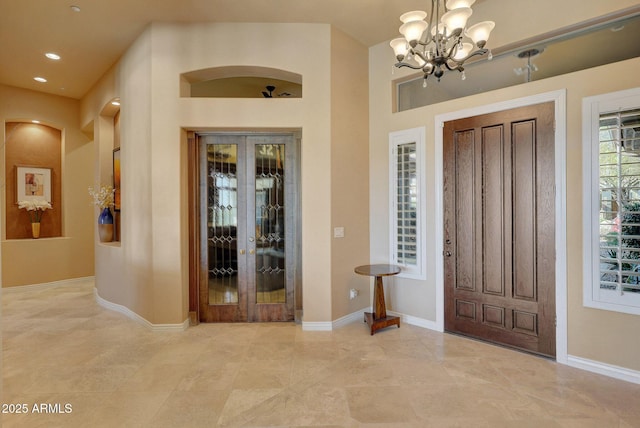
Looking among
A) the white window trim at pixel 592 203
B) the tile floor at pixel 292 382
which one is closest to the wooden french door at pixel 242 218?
the tile floor at pixel 292 382

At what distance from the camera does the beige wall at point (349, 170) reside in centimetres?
416

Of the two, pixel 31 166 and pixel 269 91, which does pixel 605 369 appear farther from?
pixel 31 166

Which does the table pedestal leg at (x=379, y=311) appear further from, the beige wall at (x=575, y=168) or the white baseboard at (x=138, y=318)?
the white baseboard at (x=138, y=318)

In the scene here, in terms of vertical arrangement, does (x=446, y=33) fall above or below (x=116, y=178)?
above

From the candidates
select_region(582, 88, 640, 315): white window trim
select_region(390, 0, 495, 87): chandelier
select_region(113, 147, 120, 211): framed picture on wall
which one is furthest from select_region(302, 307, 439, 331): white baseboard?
select_region(113, 147, 120, 211): framed picture on wall

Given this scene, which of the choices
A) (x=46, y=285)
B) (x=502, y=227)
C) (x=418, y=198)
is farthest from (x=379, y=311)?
(x=46, y=285)

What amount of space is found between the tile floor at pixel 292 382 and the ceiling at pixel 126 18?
3670 millimetres

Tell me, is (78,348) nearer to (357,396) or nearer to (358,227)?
(357,396)

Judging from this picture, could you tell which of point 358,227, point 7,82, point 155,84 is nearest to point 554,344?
point 358,227

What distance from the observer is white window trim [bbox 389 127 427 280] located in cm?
414

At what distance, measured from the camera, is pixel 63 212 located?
21.3ft

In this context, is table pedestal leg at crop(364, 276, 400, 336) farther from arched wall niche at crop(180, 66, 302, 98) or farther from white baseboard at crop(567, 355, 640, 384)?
arched wall niche at crop(180, 66, 302, 98)

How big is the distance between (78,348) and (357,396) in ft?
10.0

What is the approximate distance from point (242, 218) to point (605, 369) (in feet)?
13.1
